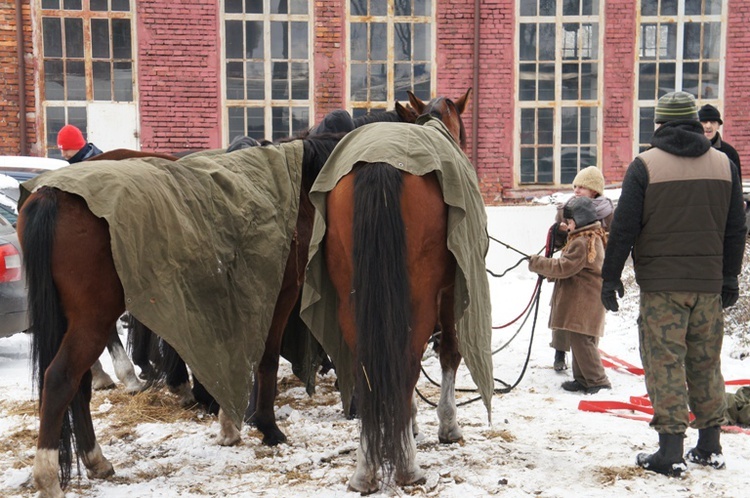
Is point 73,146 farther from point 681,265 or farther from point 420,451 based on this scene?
point 681,265

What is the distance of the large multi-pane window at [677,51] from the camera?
12336 millimetres

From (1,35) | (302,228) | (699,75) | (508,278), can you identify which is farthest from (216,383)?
(699,75)

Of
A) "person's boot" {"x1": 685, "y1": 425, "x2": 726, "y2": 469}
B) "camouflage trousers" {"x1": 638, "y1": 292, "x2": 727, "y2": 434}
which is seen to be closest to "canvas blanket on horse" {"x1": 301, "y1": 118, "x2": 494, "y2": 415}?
"camouflage trousers" {"x1": 638, "y1": 292, "x2": 727, "y2": 434}

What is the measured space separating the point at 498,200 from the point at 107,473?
9.57 meters

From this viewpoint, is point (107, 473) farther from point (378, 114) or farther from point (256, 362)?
point (378, 114)

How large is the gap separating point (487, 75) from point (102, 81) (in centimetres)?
626

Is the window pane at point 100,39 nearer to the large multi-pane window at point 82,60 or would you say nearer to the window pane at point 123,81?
the large multi-pane window at point 82,60

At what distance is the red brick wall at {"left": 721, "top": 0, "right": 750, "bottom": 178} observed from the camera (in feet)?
40.3

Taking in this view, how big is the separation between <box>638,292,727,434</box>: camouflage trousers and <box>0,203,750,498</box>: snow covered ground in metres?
0.29

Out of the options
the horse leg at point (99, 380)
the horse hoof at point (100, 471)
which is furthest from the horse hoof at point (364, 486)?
the horse leg at point (99, 380)

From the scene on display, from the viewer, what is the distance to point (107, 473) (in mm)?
3727

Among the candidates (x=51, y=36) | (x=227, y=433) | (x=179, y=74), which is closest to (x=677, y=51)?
(x=179, y=74)

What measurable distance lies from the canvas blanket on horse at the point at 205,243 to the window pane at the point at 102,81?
8.67 metres

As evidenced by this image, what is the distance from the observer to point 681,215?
365cm
